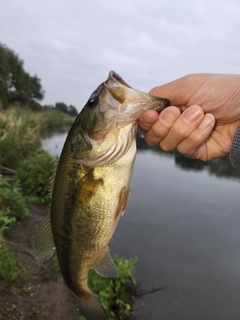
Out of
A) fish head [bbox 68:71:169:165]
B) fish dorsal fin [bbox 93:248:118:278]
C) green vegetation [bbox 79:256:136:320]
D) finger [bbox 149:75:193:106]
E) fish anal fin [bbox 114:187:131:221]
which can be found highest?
finger [bbox 149:75:193:106]

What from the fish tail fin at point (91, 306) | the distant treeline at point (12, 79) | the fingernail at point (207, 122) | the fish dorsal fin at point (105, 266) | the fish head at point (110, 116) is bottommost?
the fish tail fin at point (91, 306)

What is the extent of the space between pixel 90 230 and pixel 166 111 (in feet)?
3.48

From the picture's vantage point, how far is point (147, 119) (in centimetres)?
237

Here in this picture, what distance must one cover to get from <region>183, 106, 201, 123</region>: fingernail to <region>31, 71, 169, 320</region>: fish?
30 cm

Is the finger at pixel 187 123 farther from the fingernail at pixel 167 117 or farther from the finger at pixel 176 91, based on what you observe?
the finger at pixel 176 91

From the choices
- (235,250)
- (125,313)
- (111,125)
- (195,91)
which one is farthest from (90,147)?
(235,250)

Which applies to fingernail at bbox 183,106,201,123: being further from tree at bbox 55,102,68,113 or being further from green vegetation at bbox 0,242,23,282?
tree at bbox 55,102,68,113

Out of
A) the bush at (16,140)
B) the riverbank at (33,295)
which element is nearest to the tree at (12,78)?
the bush at (16,140)

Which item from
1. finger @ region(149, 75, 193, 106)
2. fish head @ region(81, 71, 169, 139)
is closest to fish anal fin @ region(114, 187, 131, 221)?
fish head @ region(81, 71, 169, 139)

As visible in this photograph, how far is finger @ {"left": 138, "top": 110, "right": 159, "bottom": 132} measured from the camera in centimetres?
227

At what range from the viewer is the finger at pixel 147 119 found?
7.45 ft

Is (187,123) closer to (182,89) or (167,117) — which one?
(167,117)

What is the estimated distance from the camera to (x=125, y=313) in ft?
19.1

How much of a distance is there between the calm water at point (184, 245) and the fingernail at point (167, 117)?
4914mm
